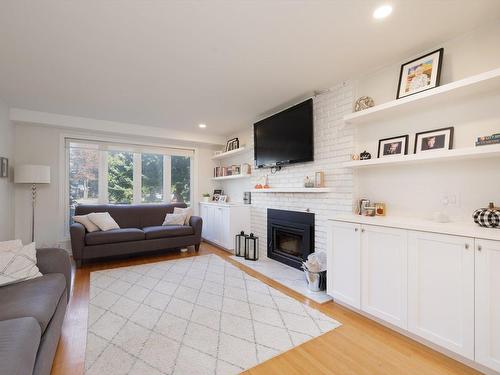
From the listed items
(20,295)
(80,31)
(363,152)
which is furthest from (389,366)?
(80,31)

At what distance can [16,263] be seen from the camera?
72.5 inches

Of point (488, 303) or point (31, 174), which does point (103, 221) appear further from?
point (488, 303)

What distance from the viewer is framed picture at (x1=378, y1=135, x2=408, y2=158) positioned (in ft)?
7.63

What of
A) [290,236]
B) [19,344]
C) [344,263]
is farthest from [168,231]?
[19,344]

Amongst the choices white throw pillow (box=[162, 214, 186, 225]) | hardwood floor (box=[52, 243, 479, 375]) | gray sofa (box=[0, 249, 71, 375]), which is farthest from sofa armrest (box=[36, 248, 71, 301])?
white throw pillow (box=[162, 214, 186, 225])

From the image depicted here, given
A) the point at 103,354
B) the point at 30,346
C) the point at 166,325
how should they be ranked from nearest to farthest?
1. the point at 30,346
2. the point at 103,354
3. the point at 166,325

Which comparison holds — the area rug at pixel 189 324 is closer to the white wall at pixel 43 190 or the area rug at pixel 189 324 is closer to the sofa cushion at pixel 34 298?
the sofa cushion at pixel 34 298

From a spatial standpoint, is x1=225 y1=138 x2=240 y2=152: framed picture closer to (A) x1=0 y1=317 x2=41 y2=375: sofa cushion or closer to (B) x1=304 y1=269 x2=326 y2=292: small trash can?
(B) x1=304 y1=269 x2=326 y2=292: small trash can

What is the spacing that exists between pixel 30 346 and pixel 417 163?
2988mm

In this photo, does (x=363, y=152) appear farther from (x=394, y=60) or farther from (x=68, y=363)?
(x=68, y=363)

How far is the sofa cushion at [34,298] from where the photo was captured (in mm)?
1368

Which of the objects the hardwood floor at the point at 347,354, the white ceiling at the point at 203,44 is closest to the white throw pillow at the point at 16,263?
the hardwood floor at the point at 347,354

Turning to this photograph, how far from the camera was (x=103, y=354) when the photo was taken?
1684 mm

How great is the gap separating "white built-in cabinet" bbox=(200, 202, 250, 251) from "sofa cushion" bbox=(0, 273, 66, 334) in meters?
2.68
